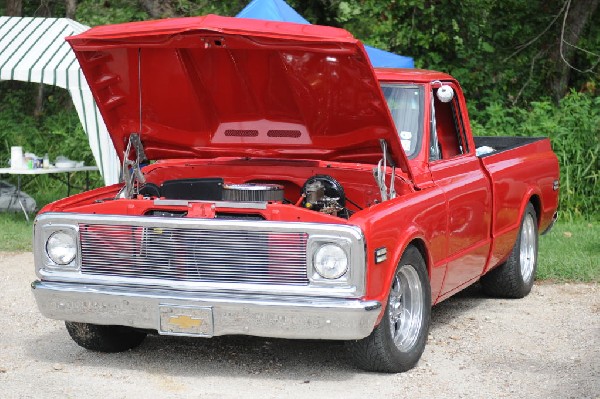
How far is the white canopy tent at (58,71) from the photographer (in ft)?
41.1

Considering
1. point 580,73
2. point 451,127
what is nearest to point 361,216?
point 451,127

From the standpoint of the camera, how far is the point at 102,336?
6590mm

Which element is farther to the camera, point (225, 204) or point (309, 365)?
point (309, 365)

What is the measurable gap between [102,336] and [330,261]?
5.51 feet

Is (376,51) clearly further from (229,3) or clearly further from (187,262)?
(187,262)

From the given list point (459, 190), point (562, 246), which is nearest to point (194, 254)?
point (459, 190)

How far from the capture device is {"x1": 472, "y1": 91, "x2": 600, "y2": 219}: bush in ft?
43.8

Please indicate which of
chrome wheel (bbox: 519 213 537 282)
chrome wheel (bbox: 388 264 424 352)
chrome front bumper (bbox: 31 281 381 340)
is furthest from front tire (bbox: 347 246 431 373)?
chrome wheel (bbox: 519 213 537 282)

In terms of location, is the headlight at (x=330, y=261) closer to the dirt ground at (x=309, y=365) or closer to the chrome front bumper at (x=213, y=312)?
the chrome front bumper at (x=213, y=312)

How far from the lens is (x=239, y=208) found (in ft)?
20.0

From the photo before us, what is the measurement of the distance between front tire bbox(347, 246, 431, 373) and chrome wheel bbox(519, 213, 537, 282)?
242cm

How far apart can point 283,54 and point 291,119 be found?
656 millimetres

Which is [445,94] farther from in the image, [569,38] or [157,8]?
[157,8]

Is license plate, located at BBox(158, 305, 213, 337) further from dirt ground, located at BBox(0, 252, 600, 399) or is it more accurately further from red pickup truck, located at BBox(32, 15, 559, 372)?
dirt ground, located at BBox(0, 252, 600, 399)
